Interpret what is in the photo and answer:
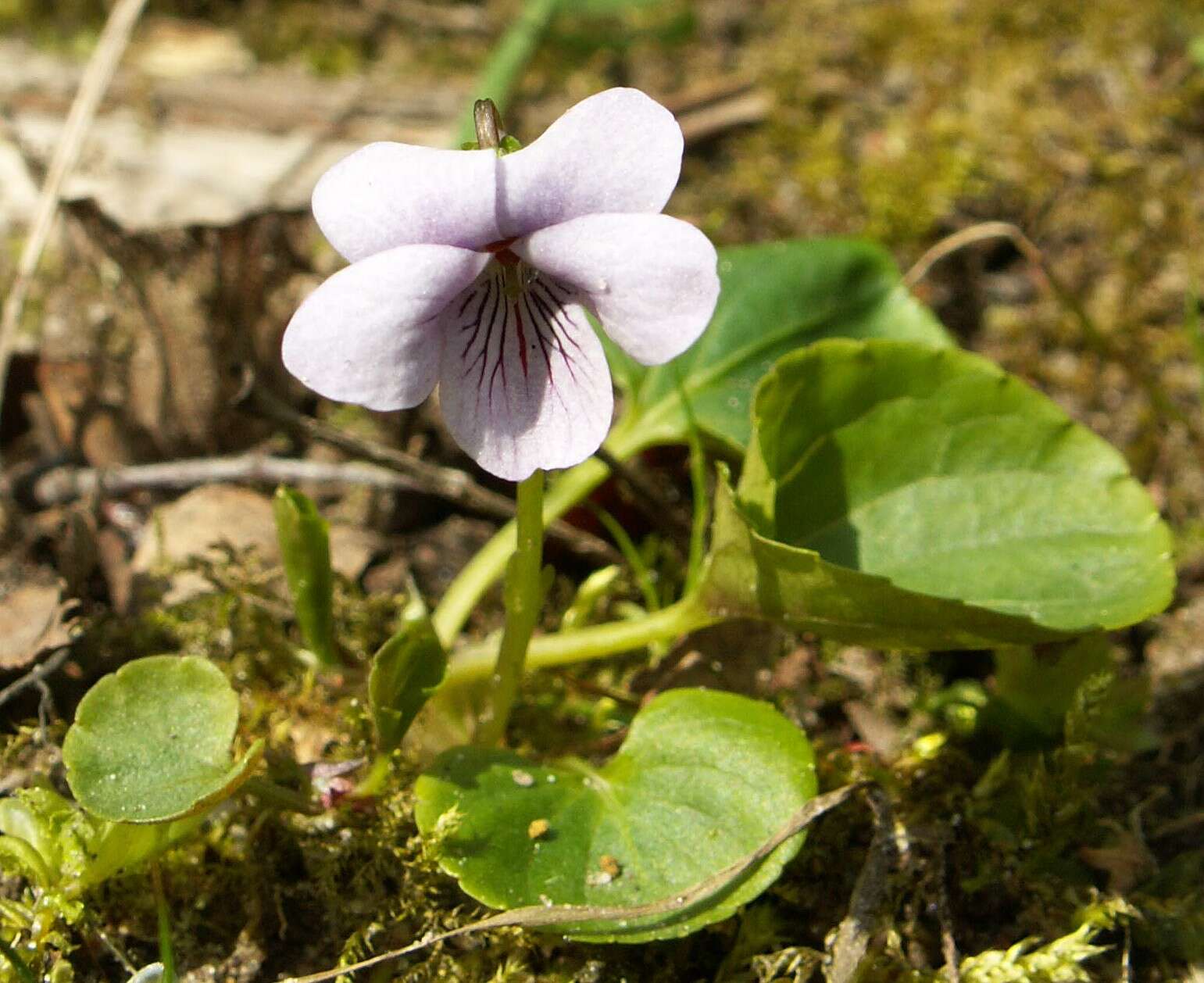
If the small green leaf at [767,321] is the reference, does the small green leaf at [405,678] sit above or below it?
below

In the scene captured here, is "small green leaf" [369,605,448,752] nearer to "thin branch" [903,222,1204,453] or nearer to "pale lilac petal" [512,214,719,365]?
"pale lilac petal" [512,214,719,365]

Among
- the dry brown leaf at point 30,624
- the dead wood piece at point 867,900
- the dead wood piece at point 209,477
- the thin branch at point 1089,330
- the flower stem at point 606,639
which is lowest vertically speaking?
the dead wood piece at point 867,900

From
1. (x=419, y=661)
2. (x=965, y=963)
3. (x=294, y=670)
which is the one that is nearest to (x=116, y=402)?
(x=294, y=670)

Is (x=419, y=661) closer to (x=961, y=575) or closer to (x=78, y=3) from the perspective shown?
(x=961, y=575)

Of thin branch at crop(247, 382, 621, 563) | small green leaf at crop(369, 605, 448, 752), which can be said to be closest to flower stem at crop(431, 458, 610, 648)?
thin branch at crop(247, 382, 621, 563)

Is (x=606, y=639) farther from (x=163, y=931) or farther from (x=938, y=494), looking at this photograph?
(x=163, y=931)

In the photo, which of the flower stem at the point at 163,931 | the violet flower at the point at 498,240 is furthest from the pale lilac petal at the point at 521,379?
the flower stem at the point at 163,931

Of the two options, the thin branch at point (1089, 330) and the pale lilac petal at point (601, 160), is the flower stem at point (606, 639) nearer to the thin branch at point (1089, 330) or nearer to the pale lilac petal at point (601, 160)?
the pale lilac petal at point (601, 160)
